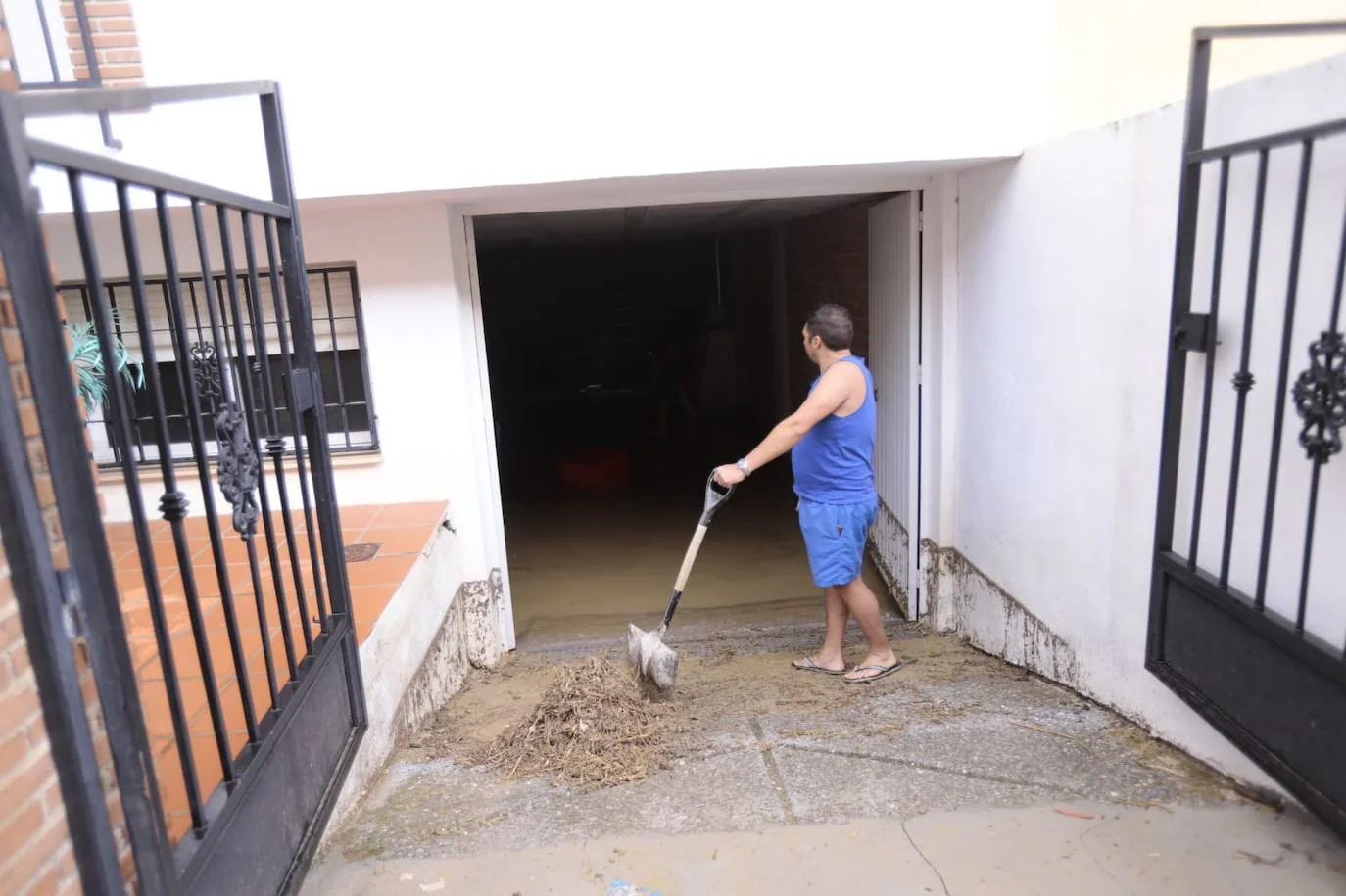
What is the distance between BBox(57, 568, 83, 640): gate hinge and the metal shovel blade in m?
2.64

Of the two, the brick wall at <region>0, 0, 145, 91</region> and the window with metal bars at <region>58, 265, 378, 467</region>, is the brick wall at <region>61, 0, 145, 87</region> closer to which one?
the brick wall at <region>0, 0, 145, 91</region>

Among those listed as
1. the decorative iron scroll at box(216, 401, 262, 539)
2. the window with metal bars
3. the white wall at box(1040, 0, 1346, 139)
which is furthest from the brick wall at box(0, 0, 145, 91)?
the white wall at box(1040, 0, 1346, 139)

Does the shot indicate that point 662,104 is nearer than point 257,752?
No

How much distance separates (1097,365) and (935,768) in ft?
5.44

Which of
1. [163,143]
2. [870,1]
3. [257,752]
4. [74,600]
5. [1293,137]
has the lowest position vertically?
[257,752]

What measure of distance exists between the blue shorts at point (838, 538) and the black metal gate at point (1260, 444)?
151 centimetres

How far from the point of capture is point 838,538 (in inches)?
157

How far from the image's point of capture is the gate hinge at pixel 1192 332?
2.35 meters

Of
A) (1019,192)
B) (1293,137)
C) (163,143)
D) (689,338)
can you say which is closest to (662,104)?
(1019,192)

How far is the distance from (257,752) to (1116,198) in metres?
3.25

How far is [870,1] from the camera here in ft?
12.4

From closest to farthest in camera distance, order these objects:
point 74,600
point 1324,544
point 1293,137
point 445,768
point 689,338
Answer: point 74,600
point 1293,137
point 1324,544
point 445,768
point 689,338

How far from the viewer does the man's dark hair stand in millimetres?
3857

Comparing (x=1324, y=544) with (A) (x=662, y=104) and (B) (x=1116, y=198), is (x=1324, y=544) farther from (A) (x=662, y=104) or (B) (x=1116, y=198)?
(A) (x=662, y=104)
